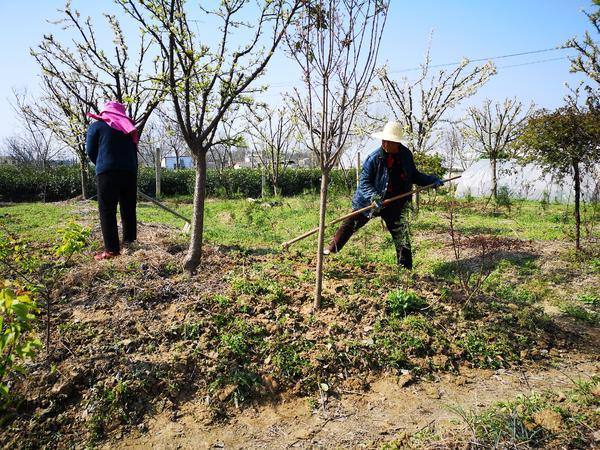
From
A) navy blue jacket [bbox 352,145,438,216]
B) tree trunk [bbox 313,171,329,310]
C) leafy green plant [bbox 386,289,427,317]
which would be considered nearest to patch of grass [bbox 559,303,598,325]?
leafy green plant [bbox 386,289,427,317]

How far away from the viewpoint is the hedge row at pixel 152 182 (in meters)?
15.4

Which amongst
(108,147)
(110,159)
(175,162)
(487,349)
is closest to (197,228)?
(110,159)

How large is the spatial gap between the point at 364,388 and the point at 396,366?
0.32 meters

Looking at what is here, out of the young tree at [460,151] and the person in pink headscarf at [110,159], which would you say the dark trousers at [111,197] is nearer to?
the person in pink headscarf at [110,159]

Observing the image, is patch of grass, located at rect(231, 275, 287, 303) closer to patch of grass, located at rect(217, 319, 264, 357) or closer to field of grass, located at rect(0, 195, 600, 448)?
field of grass, located at rect(0, 195, 600, 448)

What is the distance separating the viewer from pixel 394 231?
14.5ft

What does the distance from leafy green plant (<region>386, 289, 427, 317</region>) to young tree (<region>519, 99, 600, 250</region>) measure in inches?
130

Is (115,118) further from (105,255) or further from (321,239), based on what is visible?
(321,239)

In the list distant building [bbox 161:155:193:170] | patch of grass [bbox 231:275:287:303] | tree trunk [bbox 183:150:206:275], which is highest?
distant building [bbox 161:155:193:170]

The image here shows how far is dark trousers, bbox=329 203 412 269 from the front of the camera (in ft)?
14.2

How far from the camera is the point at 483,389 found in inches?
109

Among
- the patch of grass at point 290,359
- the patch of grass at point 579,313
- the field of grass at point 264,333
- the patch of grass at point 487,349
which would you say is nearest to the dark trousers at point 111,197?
the field of grass at point 264,333

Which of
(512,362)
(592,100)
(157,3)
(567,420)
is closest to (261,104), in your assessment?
(157,3)

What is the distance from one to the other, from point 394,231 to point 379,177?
0.66 meters
